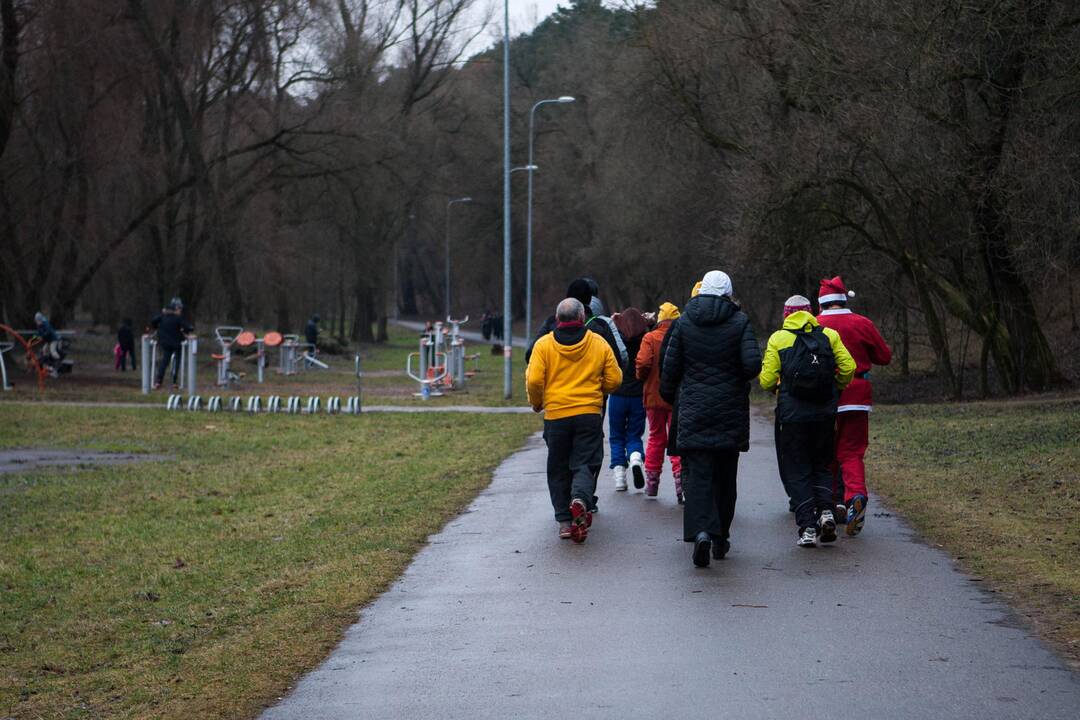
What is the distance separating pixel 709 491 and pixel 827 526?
109cm

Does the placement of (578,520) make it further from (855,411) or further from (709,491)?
(855,411)

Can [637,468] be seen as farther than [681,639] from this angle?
Yes

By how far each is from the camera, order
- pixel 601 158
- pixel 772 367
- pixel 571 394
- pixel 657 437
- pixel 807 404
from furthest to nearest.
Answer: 1. pixel 601 158
2. pixel 657 437
3. pixel 571 394
4. pixel 772 367
5. pixel 807 404

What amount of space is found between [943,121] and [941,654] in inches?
634

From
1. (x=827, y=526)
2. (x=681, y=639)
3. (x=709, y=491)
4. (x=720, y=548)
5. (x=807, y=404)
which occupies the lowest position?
(x=681, y=639)

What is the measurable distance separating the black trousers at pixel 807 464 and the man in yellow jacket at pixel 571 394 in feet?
4.61

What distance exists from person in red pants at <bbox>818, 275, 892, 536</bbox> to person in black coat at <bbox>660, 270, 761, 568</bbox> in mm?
1149

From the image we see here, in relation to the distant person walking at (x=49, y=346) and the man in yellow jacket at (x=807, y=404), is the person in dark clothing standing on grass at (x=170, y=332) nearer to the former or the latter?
the distant person walking at (x=49, y=346)

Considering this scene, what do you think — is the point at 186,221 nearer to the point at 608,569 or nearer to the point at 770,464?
the point at 770,464

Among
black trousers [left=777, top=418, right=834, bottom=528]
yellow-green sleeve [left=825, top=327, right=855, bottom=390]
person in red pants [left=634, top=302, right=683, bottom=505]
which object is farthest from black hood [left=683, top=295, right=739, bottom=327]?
person in red pants [left=634, top=302, right=683, bottom=505]

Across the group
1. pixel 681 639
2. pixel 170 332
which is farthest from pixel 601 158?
pixel 681 639

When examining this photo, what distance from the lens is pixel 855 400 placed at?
34.3 feet

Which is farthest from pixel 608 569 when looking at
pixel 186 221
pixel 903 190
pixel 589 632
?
pixel 186 221

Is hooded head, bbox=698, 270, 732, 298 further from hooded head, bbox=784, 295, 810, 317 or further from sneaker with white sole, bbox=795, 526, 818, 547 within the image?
sneaker with white sole, bbox=795, 526, 818, 547
